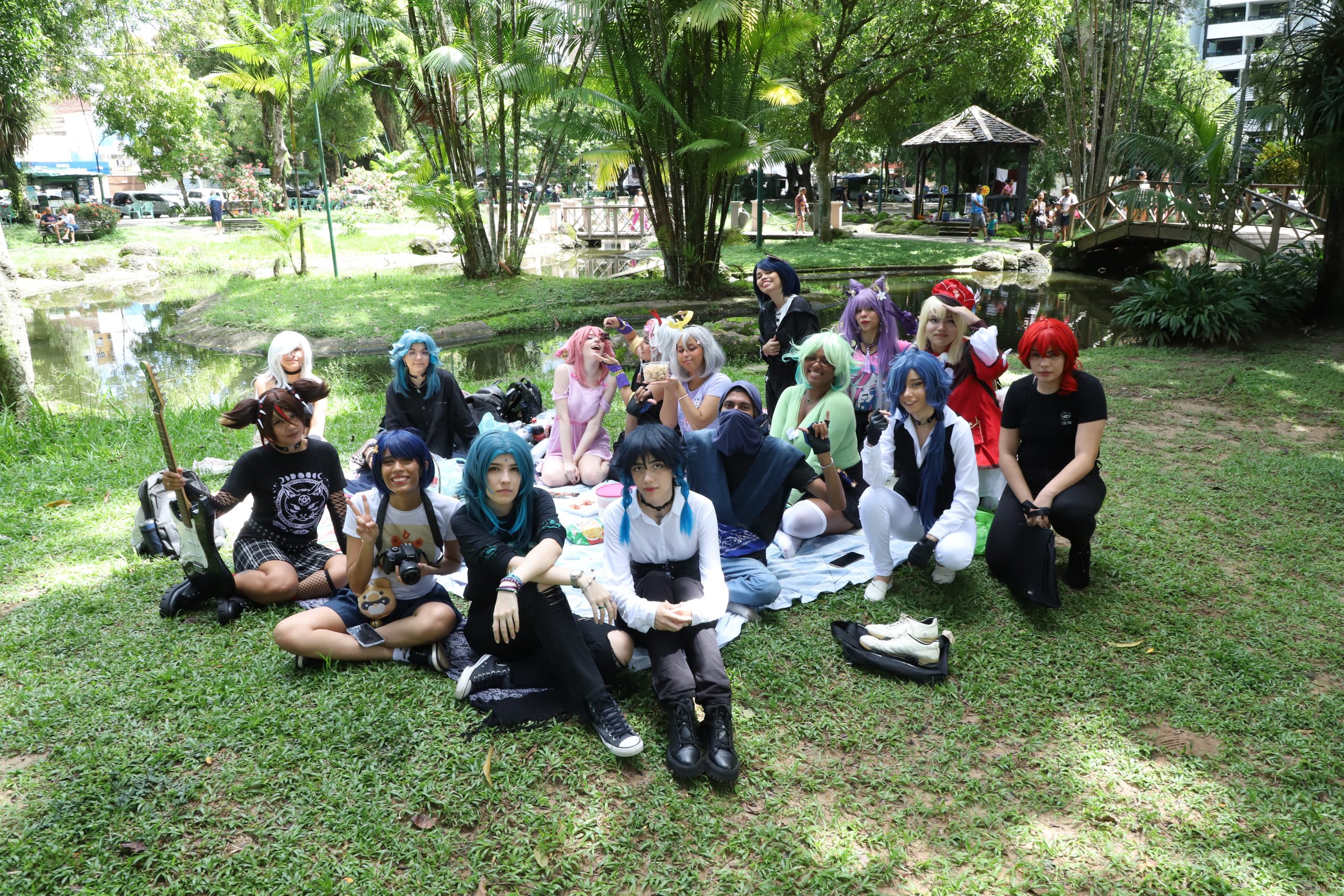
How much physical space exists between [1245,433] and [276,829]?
290 inches

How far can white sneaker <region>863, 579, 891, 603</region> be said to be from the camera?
4277mm

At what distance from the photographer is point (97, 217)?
2553 cm

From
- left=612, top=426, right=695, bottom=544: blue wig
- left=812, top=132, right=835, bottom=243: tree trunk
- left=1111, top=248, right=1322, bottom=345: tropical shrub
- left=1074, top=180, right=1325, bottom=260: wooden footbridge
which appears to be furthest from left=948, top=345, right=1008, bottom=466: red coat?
left=812, top=132, right=835, bottom=243: tree trunk

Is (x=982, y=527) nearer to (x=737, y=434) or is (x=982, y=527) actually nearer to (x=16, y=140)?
(x=737, y=434)

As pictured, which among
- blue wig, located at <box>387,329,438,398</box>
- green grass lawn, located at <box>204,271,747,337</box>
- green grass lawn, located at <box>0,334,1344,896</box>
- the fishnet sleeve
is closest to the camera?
green grass lawn, located at <box>0,334,1344,896</box>

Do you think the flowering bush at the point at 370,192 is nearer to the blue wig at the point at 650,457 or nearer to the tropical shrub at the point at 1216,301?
the tropical shrub at the point at 1216,301

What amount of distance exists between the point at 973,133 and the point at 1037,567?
25433 millimetres

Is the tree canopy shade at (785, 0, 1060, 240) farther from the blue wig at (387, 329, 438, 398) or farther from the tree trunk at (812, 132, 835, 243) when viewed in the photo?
the blue wig at (387, 329, 438, 398)

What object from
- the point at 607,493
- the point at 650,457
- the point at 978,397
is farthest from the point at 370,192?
the point at 650,457

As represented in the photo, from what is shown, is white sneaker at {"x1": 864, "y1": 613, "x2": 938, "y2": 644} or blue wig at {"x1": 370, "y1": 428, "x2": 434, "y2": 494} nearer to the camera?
blue wig at {"x1": 370, "y1": 428, "x2": 434, "y2": 494}

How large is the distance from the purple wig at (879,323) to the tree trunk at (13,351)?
6619 mm

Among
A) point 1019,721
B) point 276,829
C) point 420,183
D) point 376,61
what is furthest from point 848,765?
point 376,61

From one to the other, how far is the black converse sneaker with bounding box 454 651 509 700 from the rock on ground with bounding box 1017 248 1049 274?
20.0 meters

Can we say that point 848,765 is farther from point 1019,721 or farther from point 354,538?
point 354,538
